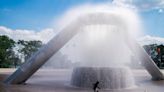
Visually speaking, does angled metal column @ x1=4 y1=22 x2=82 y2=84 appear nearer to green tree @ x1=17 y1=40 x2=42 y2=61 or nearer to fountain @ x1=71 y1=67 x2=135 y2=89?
fountain @ x1=71 y1=67 x2=135 y2=89

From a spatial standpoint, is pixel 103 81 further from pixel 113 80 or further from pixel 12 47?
pixel 12 47

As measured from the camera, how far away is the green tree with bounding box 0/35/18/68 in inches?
3063

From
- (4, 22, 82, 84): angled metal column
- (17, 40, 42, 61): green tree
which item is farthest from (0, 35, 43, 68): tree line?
(4, 22, 82, 84): angled metal column

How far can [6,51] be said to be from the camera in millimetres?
83062

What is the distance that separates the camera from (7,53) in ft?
273

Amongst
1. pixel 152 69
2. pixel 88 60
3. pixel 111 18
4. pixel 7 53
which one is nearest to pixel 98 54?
pixel 88 60

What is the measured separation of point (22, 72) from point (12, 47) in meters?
61.7

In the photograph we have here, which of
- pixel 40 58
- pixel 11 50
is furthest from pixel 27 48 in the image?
pixel 40 58

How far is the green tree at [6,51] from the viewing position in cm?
7779

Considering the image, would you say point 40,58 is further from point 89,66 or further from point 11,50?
point 11,50

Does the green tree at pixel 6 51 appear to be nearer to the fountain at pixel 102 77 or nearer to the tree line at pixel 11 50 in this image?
the tree line at pixel 11 50

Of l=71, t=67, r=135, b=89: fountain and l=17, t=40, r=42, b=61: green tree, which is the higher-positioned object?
l=17, t=40, r=42, b=61: green tree

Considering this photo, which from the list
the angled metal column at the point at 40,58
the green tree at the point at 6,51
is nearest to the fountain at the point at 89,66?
the angled metal column at the point at 40,58

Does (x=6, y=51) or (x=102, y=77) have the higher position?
(x=6, y=51)
